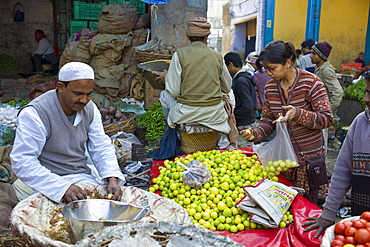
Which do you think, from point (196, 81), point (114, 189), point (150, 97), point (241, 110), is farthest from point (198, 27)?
point (150, 97)

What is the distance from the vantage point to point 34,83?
928cm

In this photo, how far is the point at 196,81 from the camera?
14.0ft

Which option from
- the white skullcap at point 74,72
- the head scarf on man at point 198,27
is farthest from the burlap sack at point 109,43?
the white skullcap at point 74,72

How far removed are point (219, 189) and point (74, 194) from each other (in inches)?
57.8

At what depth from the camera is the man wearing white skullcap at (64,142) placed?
2.36 metres

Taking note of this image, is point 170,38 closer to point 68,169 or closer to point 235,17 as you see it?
point 68,169

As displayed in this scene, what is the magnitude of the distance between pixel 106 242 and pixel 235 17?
15814mm

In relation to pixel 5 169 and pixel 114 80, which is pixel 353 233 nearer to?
pixel 5 169

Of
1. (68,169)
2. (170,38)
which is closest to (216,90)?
(68,169)

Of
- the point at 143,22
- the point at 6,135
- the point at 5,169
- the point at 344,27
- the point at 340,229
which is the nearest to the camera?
the point at 340,229

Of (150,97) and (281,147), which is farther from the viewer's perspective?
(150,97)

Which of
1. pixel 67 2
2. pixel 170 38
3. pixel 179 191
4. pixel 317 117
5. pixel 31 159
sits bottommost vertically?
pixel 179 191

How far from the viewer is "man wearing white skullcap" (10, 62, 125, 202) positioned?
236 centimetres

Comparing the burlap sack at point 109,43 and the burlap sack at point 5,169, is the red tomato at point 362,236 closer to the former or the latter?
the burlap sack at point 5,169
